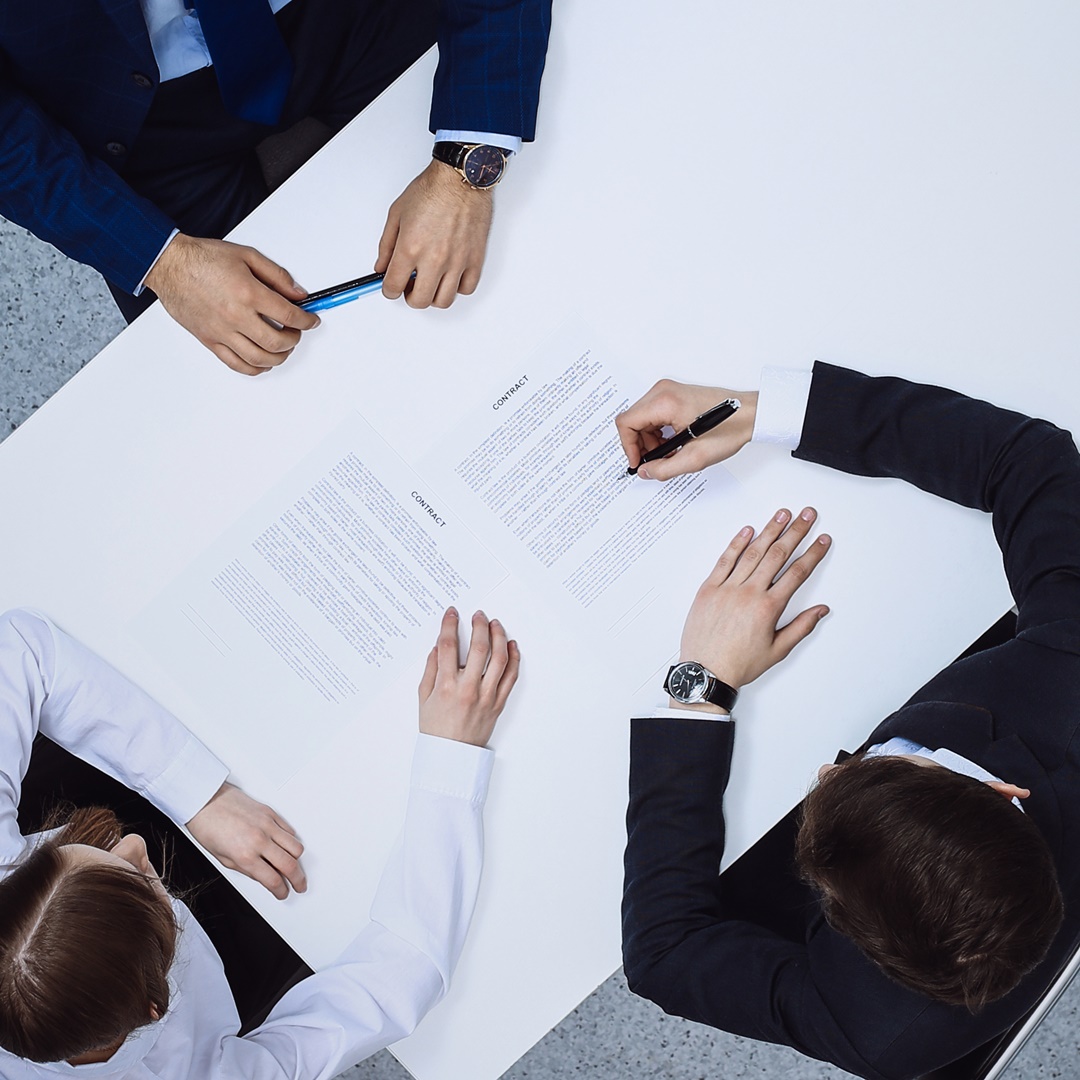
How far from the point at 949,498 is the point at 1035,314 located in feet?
0.78

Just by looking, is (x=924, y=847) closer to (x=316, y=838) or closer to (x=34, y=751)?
(x=316, y=838)

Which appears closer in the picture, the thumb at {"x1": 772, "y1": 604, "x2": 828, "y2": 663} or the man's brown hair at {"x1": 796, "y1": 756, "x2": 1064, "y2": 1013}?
the man's brown hair at {"x1": 796, "y1": 756, "x2": 1064, "y2": 1013}

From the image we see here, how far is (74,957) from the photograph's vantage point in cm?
85

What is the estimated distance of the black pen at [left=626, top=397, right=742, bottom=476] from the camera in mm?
1007

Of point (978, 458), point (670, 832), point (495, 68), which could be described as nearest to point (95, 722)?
point (670, 832)

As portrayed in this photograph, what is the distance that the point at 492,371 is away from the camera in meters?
1.08

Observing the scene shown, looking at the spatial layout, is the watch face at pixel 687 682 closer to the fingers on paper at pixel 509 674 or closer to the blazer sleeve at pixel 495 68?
the fingers on paper at pixel 509 674

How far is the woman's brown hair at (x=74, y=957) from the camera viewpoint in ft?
2.76

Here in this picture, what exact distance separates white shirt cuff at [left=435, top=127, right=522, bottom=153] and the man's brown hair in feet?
2.59

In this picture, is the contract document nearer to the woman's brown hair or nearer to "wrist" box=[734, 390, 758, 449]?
"wrist" box=[734, 390, 758, 449]

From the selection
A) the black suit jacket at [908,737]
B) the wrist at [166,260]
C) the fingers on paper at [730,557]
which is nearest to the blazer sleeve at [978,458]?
the black suit jacket at [908,737]

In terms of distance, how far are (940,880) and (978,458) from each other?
1.53ft


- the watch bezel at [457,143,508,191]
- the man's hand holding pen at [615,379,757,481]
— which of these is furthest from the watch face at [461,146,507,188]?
the man's hand holding pen at [615,379,757,481]

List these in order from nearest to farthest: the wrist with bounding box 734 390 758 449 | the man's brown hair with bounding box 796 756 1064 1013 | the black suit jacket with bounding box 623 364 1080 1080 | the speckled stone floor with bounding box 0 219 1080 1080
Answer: the man's brown hair with bounding box 796 756 1064 1013
the black suit jacket with bounding box 623 364 1080 1080
the wrist with bounding box 734 390 758 449
the speckled stone floor with bounding box 0 219 1080 1080
